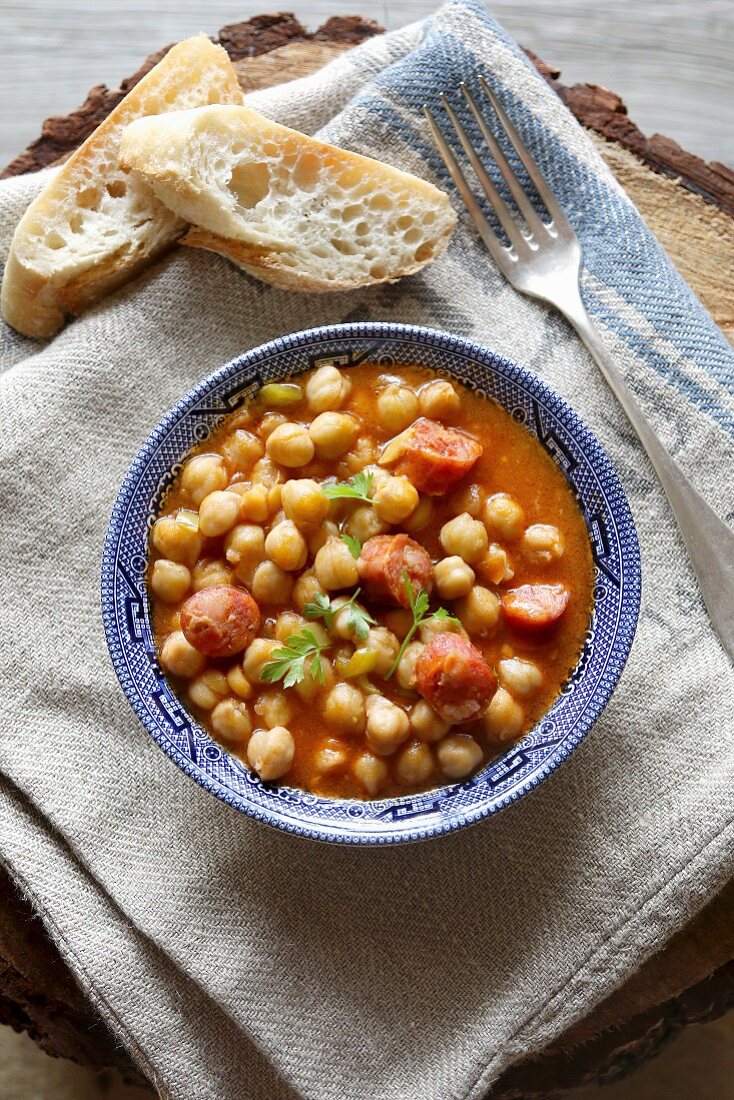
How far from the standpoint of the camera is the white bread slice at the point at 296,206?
11.1 feet

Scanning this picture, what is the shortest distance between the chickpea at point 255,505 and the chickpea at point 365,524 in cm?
25

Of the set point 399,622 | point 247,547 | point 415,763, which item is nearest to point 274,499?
point 247,547

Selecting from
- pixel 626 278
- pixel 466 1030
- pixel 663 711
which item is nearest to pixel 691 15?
pixel 626 278

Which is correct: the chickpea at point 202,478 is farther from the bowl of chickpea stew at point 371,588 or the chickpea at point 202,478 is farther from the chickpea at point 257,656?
the chickpea at point 257,656

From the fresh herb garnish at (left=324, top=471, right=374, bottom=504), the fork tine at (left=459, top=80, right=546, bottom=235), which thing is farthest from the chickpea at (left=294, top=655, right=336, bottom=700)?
the fork tine at (left=459, top=80, right=546, bottom=235)

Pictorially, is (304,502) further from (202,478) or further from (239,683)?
(239,683)

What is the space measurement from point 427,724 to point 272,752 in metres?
0.42

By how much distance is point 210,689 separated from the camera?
304 centimetres

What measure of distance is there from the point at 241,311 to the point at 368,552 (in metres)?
1.05

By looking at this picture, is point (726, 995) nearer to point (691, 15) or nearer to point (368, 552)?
point (368, 552)

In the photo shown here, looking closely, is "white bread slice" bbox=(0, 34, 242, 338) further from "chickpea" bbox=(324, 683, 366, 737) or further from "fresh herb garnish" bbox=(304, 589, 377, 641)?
"chickpea" bbox=(324, 683, 366, 737)

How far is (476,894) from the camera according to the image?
328 centimetres

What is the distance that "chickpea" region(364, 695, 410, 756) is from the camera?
2889mm

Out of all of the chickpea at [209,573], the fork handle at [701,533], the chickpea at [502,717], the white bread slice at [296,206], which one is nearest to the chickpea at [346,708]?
the chickpea at [502,717]
